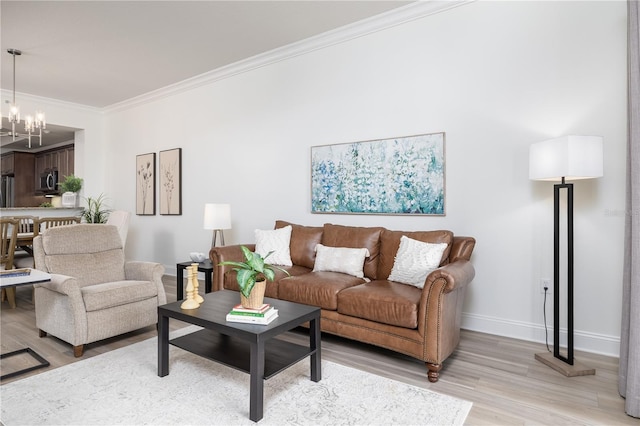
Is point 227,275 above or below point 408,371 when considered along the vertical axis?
above

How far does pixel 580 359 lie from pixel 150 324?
335 cm

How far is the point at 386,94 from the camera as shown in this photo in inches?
146

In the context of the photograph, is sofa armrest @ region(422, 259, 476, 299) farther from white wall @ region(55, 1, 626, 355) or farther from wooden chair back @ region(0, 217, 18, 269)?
wooden chair back @ region(0, 217, 18, 269)

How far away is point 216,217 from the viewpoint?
419 centimetres

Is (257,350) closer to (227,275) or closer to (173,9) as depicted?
(227,275)

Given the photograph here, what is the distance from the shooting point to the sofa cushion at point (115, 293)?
110 inches

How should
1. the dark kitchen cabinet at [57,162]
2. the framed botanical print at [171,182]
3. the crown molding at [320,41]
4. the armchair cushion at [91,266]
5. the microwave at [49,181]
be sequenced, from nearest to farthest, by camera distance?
1. the armchair cushion at [91,266]
2. the crown molding at [320,41]
3. the framed botanical print at [171,182]
4. the dark kitchen cabinet at [57,162]
5. the microwave at [49,181]

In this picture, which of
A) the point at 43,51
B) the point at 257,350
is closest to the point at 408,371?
the point at 257,350

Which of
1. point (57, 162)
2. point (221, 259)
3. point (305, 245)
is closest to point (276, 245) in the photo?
point (305, 245)

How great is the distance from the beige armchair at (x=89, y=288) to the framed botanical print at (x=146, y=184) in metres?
2.80

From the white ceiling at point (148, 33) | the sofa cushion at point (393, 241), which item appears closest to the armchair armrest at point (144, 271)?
the sofa cushion at point (393, 241)

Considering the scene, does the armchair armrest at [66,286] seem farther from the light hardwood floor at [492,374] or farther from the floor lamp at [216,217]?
the floor lamp at [216,217]

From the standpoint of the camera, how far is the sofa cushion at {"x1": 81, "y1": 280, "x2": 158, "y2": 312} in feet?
9.15

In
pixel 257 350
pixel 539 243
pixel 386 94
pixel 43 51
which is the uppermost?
pixel 43 51
